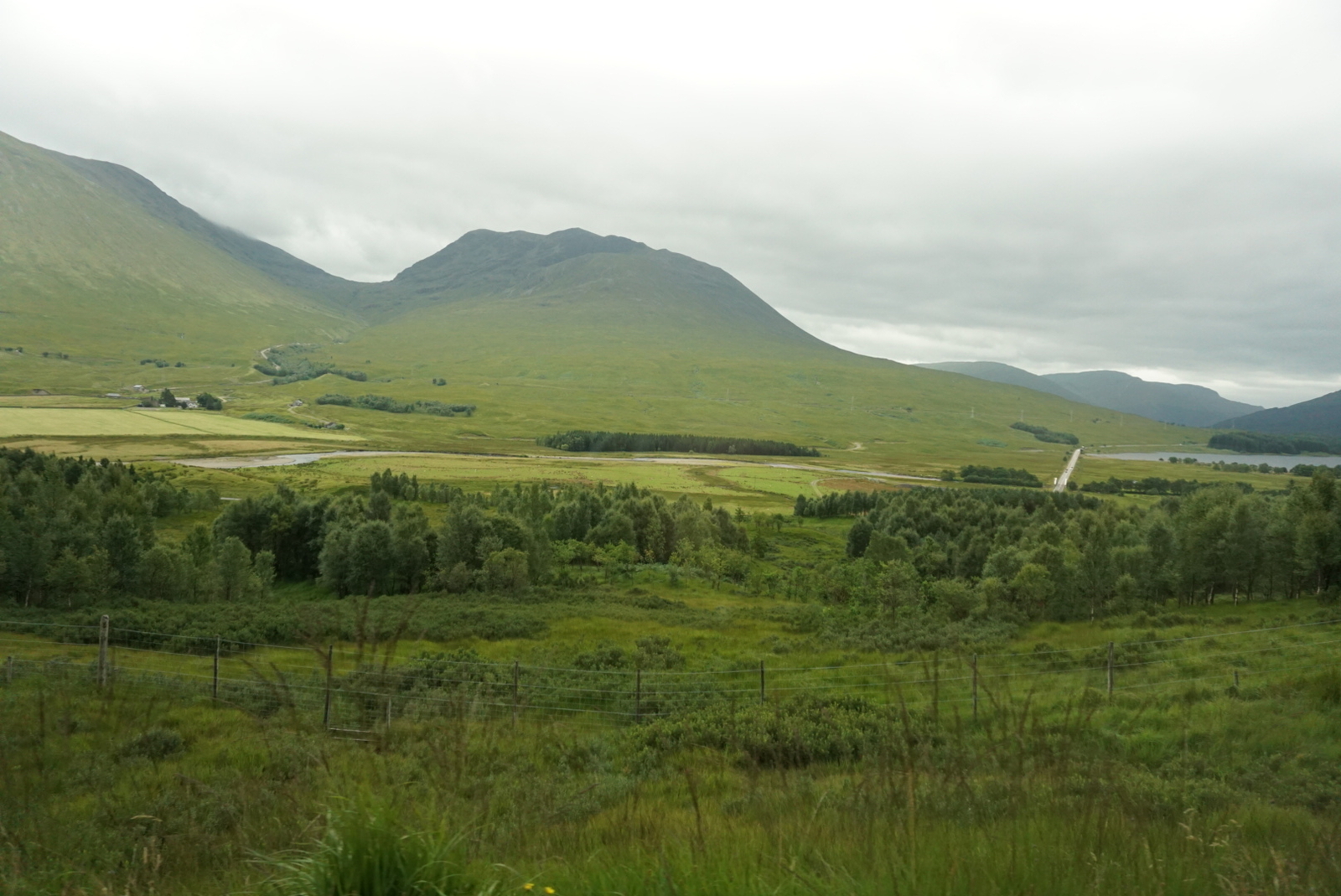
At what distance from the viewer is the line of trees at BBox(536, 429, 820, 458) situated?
513 feet

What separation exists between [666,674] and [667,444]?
145m

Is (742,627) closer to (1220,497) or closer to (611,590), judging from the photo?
(611,590)

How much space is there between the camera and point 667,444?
164625 mm

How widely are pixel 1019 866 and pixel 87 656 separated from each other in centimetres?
2575

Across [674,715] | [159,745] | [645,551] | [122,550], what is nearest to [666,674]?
[674,715]

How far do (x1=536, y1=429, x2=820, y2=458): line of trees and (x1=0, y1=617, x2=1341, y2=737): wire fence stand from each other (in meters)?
133

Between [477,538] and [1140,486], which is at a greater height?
[1140,486]

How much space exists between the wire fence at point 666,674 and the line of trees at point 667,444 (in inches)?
5224

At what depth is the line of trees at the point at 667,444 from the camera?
156500 millimetres

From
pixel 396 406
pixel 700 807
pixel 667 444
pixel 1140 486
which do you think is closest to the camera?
pixel 700 807

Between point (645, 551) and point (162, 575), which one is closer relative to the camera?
point (162, 575)

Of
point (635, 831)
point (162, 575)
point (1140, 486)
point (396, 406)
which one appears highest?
point (396, 406)

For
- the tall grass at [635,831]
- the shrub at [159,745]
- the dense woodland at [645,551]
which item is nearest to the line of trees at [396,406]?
the dense woodland at [645,551]

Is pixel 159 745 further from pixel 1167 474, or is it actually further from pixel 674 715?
pixel 1167 474
